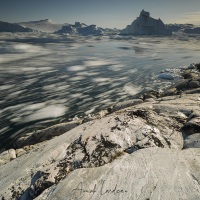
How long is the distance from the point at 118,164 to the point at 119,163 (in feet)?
0.19

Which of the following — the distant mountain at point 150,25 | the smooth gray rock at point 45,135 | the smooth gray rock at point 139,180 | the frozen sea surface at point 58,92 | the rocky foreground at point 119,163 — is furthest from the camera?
the distant mountain at point 150,25

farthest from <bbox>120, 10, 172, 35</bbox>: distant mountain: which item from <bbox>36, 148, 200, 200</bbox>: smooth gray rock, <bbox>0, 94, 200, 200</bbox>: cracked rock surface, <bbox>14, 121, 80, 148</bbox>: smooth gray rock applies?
<bbox>36, 148, 200, 200</bbox>: smooth gray rock

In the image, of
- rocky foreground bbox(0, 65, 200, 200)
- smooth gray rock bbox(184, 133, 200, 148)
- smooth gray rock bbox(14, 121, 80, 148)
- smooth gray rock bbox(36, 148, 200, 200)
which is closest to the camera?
smooth gray rock bbox(36, 148, 200, 200)

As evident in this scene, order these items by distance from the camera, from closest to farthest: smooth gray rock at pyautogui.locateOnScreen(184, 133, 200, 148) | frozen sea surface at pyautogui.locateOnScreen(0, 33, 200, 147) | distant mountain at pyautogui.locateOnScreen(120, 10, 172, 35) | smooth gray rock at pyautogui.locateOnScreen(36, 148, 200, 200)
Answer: smooth gray rock at pyautogui.locateOnScreen(36, 148, 200, 200), smooth gray rock at pyautogui.locateOnScreen(184, 133, 200, 148), frozen sea surface at pyautogui.locateOnScreen(0, 33, 200, 147), distant mountain at pyautogui.locateOnScreen(120, 10, 172, 35)

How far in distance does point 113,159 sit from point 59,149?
245 centimetres

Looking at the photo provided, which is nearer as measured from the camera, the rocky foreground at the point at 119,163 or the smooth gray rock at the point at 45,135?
the rocky foreground at the point at 119,163

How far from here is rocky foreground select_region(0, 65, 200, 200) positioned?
20.4 feet

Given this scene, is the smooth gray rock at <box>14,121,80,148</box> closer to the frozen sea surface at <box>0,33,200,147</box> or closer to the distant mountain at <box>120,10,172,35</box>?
the frozen sea surface at <box>0,33,200,147</box>

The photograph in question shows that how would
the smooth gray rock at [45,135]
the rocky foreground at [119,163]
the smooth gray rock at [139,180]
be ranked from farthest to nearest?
1. the smooth gray rock at [45,135]
2. the rocky foreground at [119,163]
3. the smooth gray rock at [139,180]

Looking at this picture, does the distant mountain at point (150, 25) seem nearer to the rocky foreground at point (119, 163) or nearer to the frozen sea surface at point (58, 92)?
the frozen sea surface at point (58, 92)

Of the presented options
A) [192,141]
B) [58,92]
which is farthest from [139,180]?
[58,92]

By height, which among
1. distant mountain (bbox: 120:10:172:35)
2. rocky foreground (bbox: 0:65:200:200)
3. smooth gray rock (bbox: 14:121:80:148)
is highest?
distant mountain (bbox: 120:10:172:35)

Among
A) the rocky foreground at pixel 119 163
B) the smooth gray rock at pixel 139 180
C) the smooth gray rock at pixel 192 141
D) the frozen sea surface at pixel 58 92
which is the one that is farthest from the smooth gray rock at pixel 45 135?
the smooth gray rock at pixel 192 141

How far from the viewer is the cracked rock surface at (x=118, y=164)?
623cm
